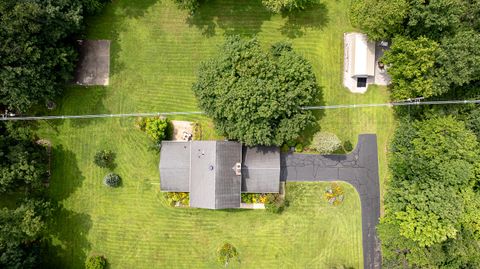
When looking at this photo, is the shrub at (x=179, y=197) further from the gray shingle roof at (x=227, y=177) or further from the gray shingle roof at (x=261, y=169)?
the gray shingle roof at (x=261, y=169)

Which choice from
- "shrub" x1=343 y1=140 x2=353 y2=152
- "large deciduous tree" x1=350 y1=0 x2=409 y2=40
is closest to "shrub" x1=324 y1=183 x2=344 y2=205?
"shrub" x1=343 y1=140 x2=353 y2=152

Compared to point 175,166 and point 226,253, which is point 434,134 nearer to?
point 226,253

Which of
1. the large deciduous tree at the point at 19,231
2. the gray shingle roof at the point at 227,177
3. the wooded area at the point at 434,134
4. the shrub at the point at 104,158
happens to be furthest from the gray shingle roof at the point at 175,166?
the wooded area at the point at 434,134

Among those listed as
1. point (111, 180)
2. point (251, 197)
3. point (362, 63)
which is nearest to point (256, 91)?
point (251, 197)

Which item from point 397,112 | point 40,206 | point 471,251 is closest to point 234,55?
point 397,112

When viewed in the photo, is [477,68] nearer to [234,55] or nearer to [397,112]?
[397,112]

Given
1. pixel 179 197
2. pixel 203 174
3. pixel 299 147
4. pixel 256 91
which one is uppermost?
pixel 256 91

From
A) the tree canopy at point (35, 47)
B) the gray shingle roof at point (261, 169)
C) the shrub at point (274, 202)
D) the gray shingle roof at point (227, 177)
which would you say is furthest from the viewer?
the shrub at point (274, 202)
